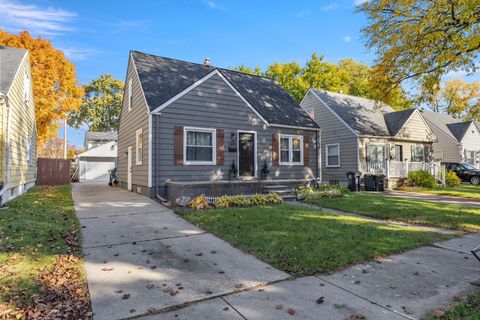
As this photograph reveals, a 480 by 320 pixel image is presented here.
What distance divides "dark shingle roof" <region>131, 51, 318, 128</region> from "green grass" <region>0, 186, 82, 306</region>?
5.18m

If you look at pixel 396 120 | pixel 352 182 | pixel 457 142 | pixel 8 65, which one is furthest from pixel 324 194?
pixel 457 142

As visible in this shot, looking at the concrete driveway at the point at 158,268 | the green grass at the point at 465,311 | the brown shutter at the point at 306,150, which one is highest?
the brown shutter at the point at 306,150

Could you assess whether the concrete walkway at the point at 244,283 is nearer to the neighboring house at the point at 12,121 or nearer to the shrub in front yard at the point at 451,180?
the neighboring house at the point at 12,121

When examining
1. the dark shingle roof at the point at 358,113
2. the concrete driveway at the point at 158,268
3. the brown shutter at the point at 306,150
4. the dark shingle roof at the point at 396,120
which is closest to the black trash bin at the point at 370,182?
the dark shingle roof at the point at 358,113

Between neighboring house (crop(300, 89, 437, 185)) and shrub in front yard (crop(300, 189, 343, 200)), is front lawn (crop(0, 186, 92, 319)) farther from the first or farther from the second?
neighboring house (crop(300, 89, 437, 185))

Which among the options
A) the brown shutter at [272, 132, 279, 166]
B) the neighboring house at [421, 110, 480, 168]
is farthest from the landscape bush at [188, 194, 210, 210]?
the neighboring house at [421, 110, 480, 168]

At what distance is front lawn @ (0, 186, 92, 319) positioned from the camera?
2970 millimetres

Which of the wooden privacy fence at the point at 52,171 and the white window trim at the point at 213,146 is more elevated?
the white window trim at the point at 213,146

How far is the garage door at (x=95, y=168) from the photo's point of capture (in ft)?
96.0

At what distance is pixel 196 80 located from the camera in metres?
12.1

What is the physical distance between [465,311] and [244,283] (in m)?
2.42

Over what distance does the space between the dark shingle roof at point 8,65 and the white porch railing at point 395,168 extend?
1714 centimetres

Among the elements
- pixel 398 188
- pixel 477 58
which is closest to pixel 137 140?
Answer: pixel 477 58

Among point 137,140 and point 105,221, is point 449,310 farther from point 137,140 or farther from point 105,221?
point 137,140
